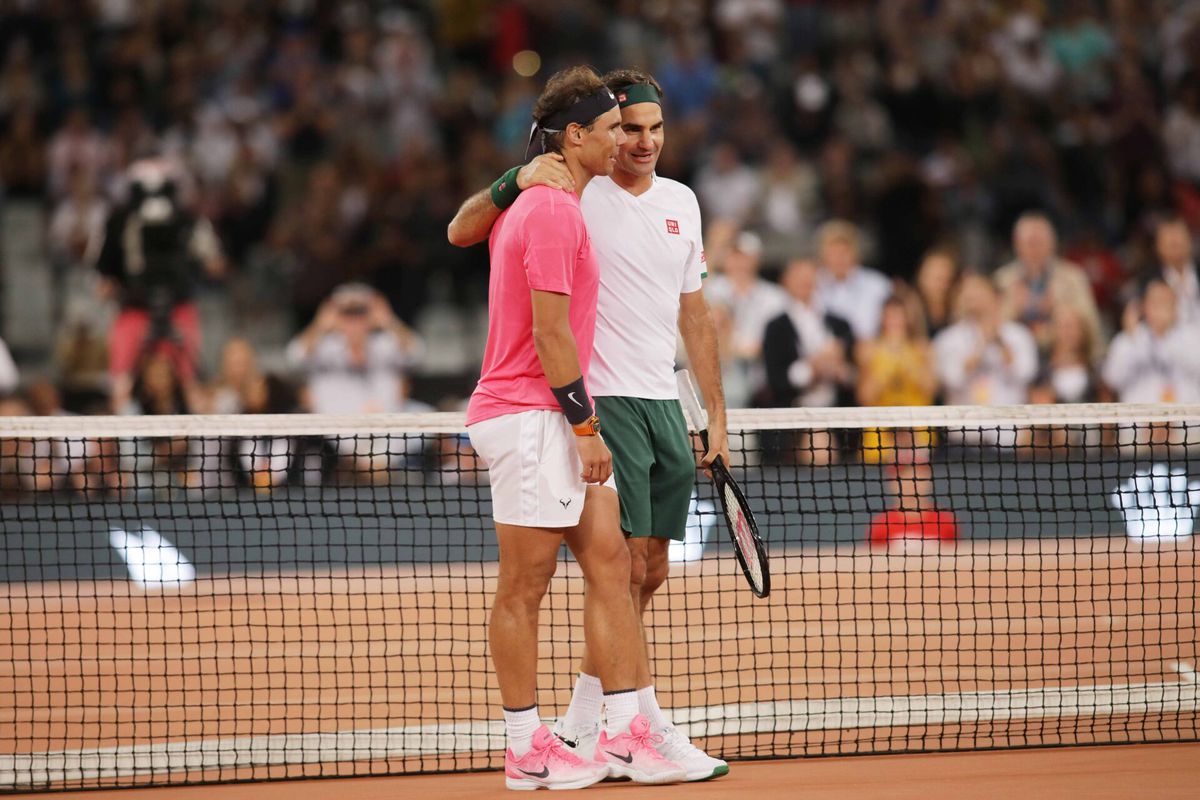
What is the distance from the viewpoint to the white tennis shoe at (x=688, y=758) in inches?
215

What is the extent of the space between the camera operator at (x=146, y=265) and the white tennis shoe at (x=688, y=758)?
745 cm

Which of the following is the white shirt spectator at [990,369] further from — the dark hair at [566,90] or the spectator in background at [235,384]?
the dark hair at [566,90]

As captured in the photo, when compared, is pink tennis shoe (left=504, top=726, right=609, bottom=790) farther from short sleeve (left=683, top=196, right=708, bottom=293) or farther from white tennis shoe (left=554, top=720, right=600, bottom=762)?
short sleeve (left=683, top=196, right=708, bottom=293)

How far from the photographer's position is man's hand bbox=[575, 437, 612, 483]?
16.9 feet

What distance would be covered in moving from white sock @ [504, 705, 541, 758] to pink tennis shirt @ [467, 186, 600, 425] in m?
0.95

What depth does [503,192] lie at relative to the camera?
5.30m

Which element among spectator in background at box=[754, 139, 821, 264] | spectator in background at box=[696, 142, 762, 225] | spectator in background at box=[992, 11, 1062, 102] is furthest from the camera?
spectator in background at box=[992, 11, 1062, 102]

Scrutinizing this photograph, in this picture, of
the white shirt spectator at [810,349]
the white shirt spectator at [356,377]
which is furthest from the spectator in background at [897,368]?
the white shirt spectator at [356,377]

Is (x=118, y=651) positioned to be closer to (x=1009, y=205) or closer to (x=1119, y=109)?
(x=1009, y=205)

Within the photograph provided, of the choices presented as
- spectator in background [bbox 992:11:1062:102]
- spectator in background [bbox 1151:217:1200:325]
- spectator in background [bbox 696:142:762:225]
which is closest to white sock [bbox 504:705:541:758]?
spectator in background [bbox 1151:217:1200:325]

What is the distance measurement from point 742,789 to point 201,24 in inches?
480

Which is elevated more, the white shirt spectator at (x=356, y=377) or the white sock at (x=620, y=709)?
the white shirt spectator at (x=356, y=377)

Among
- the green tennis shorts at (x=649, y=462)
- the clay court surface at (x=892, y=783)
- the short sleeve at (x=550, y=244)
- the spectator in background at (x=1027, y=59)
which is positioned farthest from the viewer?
the spectator in background at (x=1027, y=59)

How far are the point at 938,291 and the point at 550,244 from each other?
848 cm
